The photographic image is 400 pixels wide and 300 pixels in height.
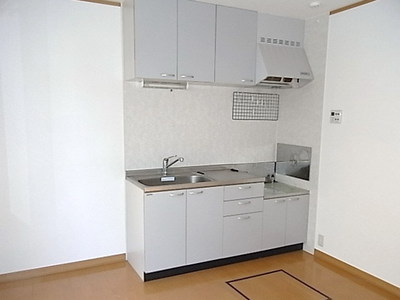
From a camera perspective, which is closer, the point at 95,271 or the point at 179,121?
the point at 95,271

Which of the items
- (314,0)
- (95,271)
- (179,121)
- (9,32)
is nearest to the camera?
(9,32)

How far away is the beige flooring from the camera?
281 centimetres

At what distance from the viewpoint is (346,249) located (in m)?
3.30

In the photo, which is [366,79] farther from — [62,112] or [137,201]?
[62,112]

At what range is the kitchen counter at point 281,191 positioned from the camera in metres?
3.59

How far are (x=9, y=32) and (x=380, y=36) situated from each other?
10.3 ft

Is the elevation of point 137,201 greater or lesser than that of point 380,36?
lesser

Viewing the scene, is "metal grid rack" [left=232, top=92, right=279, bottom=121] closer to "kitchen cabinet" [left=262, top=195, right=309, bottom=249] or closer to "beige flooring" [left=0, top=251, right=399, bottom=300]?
"kitchen cabinet" [left=262, top=195, right=309, bottom=249]

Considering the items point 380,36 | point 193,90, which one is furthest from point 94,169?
point 380,36

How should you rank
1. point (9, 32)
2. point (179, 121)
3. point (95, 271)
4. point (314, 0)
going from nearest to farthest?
point (9, 32), point (314, 0), point (95, 271), point (179, 121)

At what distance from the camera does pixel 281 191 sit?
3.71m

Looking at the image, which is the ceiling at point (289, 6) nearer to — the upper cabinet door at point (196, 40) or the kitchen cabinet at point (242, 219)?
the upper cabinet door at point (196, 40)

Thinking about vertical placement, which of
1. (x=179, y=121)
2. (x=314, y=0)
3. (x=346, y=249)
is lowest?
(x=346, y=249)

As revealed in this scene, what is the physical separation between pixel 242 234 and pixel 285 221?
0.55 meters
